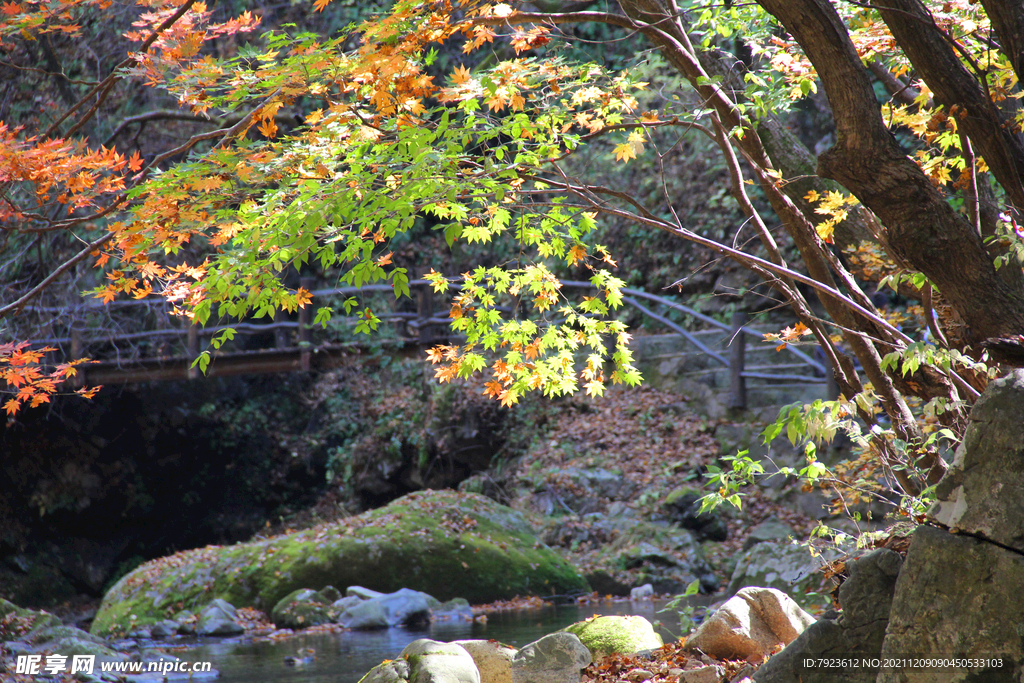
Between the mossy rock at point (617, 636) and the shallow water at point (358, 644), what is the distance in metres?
0.67

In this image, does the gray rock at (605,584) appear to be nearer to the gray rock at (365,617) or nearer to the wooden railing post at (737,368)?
the gray rock at (365,617)

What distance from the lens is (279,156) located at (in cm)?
378

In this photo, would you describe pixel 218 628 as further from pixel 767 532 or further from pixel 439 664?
pixel 767 532

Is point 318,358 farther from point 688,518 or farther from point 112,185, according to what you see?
point 112,185

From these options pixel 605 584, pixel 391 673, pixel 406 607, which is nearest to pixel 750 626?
pixel 391 673

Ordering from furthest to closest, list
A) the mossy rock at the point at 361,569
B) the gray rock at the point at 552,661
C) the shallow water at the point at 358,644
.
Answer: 1. the mossy rock at the point at 361,569
2. the shallow water at the point at 358,644
3. the gray rock at the point at 552,661

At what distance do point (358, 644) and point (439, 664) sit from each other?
3029 millimetres

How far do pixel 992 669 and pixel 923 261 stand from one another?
1.30 m

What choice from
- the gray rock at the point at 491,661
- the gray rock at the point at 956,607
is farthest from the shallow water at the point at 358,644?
the gray rock at the point at 956,607

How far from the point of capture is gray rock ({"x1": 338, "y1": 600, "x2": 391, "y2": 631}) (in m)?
7.16

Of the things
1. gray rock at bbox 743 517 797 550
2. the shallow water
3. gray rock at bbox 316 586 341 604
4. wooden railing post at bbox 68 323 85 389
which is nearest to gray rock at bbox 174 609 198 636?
the shallow water

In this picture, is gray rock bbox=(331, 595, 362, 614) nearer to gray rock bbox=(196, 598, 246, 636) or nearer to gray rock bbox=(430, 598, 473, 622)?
gray rock bbox=(430, 598, 473, 622)

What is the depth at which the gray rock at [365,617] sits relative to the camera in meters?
7.16

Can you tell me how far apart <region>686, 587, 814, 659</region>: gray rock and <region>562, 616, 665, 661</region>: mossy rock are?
0.32 m
